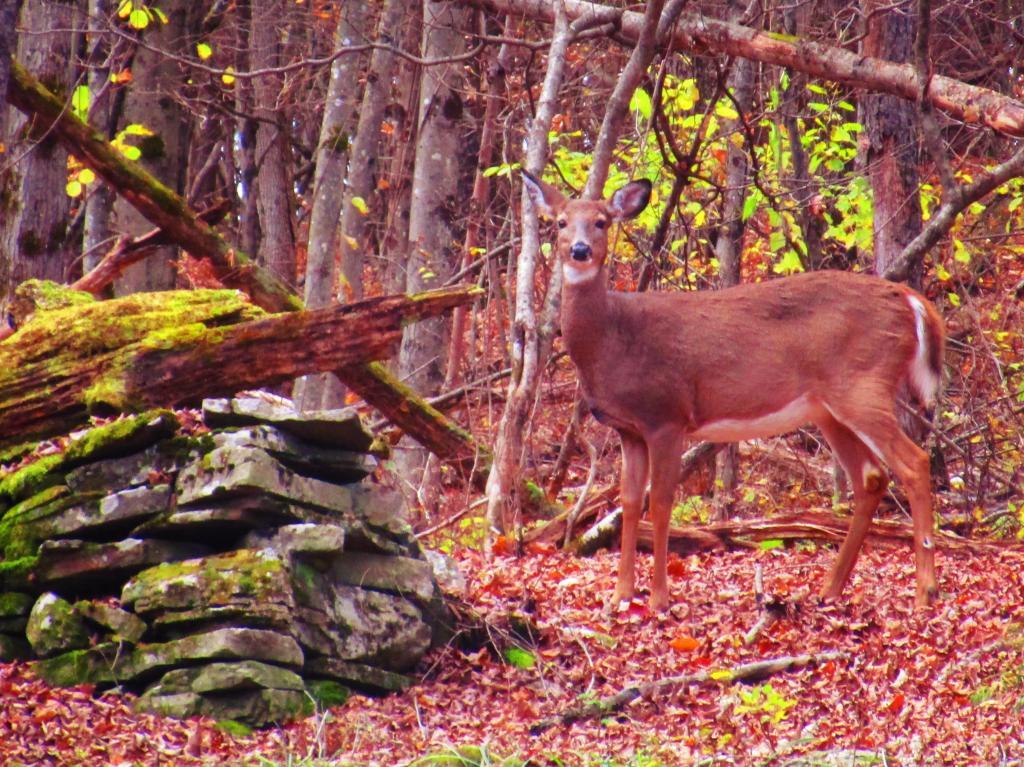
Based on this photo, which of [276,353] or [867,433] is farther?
[867,433]

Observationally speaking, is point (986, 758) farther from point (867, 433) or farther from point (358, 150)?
point (358, 150)

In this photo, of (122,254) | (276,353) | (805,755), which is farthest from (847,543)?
(122,254)

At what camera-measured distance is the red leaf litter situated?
18.7ft

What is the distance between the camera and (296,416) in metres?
7.02

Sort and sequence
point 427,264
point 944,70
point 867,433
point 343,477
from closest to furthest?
point 343,477, point 867,433, point 427,264, point 944,70

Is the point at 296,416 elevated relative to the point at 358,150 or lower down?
lower down

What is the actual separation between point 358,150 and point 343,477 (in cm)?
836

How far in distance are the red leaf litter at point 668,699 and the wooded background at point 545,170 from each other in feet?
6.89

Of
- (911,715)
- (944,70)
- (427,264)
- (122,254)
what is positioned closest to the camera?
(911,715)

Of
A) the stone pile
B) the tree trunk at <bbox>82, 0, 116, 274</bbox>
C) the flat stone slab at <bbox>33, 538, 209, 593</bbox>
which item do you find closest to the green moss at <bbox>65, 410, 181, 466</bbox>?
the stone pile

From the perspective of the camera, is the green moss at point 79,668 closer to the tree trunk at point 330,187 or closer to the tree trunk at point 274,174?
the tree trunk at point 330,187

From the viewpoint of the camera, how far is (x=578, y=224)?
8.86 m

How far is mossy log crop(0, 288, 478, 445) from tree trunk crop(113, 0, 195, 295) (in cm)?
606

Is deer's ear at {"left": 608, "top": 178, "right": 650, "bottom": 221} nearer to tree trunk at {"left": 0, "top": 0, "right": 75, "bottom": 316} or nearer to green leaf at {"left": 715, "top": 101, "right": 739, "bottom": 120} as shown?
green leaf at {"left": 715, "top": 101, "right": 739, "bottom": 120}
